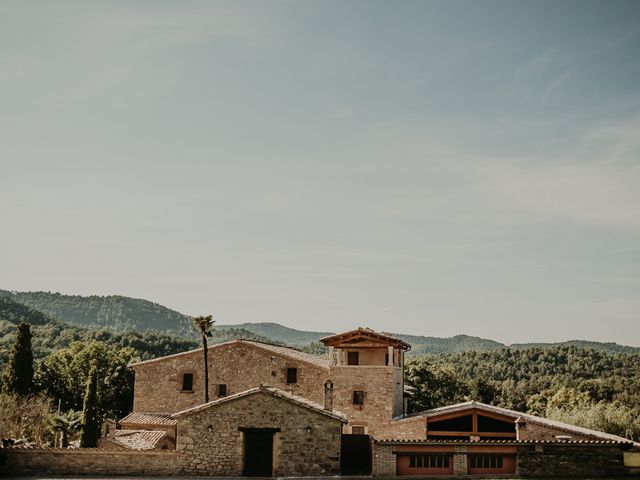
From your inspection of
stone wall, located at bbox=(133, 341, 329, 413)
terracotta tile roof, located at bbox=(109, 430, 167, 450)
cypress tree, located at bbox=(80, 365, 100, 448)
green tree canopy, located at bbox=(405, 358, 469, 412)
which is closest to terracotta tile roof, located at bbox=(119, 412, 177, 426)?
stone wall, located at bbox=(133, 341, 329, 413)

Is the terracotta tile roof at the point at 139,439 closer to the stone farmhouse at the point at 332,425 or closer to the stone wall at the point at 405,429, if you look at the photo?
the stone farmhouse at the point at 332,425

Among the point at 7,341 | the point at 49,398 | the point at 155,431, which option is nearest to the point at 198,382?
the point at 155,431

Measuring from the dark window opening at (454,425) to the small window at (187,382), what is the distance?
53.3 feet

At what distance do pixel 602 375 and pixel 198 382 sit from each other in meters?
94.3

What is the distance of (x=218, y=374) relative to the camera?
142ft

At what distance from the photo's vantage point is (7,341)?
11319cm

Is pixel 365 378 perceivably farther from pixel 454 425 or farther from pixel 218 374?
pixel 218 374

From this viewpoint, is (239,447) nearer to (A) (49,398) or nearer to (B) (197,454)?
(B) (197,454)

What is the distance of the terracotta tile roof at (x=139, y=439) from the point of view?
1331 inches

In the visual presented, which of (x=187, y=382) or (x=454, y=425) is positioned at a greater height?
(x=187, y=382)

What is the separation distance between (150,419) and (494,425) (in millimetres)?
20888

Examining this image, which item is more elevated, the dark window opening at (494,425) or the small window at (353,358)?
the small window at (353,358)

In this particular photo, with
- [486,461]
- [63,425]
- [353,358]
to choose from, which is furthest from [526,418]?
[63,425]

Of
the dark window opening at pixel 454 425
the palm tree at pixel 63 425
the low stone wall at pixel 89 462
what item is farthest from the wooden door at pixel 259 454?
the palm tree at pixel 63 425
